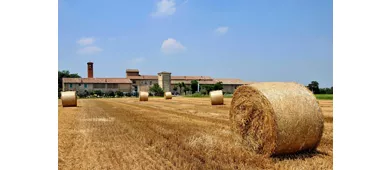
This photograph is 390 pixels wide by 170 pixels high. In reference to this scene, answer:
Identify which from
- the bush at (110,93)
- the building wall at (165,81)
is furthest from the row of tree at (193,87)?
the bush at (110,93)

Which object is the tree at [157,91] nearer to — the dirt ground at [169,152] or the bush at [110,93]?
the bush at [110,93]

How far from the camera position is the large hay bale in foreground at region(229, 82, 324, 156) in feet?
10.8

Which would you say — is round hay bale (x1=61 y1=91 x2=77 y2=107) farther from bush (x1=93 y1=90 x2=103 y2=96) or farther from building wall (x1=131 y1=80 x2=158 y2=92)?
building wall (x1=131 y1=80 x2=158 y2=92)

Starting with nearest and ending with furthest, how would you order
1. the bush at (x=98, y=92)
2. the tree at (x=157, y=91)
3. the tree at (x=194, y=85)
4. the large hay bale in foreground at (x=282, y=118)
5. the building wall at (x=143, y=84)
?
the large hay bale in foreground at (x=282, y=118), the bush at (x=98, y=92), the tree at (x=157, y=91), the building wall at (x=143, y=84), the tree at (x=194, y=85)

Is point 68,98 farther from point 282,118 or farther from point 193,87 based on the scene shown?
point 193,87

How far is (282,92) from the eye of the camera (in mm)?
3457

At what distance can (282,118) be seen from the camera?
3279mm

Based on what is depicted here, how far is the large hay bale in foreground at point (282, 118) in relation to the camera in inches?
129

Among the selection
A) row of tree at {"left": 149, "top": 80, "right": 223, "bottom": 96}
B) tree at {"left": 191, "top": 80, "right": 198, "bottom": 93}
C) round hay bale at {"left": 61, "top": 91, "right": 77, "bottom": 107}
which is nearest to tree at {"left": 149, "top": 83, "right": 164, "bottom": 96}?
row of tree at {"left": 149, "top": 80, "right": 223, "bottom": 96}

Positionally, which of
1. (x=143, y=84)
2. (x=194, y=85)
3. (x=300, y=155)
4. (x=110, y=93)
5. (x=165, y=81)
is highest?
(x=165, y=81)

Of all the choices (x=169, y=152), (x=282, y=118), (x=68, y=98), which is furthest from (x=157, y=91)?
(x=282, y=118)
